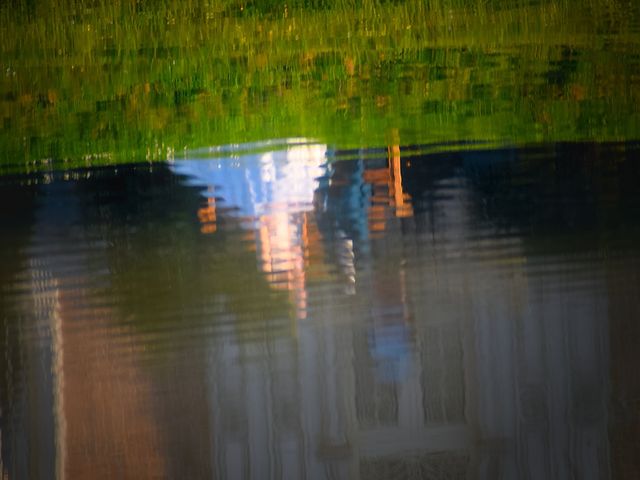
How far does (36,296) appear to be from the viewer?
4840 mm

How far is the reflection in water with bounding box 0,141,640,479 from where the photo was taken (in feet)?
12.1

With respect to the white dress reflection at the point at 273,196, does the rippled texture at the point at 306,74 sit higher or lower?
higher

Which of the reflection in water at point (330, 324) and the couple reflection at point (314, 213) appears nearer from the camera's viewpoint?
the reflection in water at point (330, 324)

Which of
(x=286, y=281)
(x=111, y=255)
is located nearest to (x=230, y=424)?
(x=286, y=281)

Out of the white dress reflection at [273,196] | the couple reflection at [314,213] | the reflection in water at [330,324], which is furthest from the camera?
the white dress reflection at [273,196]

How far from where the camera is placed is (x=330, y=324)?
174 inches

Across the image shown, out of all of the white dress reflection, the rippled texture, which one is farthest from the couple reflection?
the rippled texture

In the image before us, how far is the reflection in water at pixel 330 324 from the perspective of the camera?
3686mm

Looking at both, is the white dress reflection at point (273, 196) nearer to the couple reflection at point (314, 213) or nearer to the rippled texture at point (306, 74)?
the couple reflection at point (314, 213)

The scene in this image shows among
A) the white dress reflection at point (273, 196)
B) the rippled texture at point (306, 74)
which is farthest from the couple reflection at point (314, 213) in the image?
the rippled texture at point (306, 74)

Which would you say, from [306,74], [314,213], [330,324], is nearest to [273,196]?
[314,213]

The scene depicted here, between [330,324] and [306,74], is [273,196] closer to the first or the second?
[330,324]

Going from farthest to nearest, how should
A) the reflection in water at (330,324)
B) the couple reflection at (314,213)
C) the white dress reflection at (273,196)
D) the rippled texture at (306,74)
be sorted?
1. the rippled texture at (306,74)
2. the white dress reflection at (273,196)
3. the couple reflection at (314,213)
4. the reflection in water at (330,324)

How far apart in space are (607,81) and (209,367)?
4584 mm
